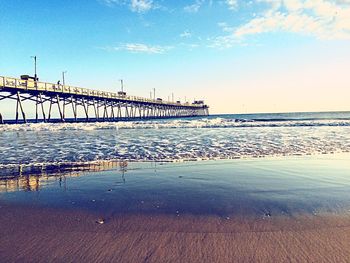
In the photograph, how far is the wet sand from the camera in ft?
7.14

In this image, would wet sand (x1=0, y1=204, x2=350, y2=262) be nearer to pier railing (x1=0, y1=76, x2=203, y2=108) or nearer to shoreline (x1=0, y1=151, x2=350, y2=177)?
shoreline (x1=0, y1=151, x2=350, y2=177)

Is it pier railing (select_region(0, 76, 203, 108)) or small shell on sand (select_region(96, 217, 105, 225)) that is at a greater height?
pier railing (select_region(0, 76, 203, 108))

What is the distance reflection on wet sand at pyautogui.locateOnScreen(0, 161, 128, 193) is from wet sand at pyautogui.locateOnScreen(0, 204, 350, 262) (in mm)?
1614

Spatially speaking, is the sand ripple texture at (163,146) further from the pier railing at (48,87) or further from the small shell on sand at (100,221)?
the pier railing at (48,87)

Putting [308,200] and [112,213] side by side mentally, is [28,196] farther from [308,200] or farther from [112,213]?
[308,200]

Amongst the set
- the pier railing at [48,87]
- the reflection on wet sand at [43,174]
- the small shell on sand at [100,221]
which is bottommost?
the reflection on wet sand at [43,174]

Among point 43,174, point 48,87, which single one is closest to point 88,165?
point 43,174

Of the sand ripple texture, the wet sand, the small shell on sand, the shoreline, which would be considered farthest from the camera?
the sand ripple texture

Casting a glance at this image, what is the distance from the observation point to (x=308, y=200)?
3639 mm

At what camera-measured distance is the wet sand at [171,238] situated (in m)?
2.18

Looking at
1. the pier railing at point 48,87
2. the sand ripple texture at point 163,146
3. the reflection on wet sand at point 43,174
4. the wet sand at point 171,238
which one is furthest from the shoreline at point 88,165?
the pier railing at point 48,87

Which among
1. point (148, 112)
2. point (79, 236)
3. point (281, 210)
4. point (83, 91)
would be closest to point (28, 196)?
point (79, 236)

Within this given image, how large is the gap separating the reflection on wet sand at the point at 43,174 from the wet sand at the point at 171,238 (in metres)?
1.61

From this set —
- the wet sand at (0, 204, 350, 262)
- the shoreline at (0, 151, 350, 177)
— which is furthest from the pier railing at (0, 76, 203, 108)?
the wet sand at (0, 204, 350, 262)
